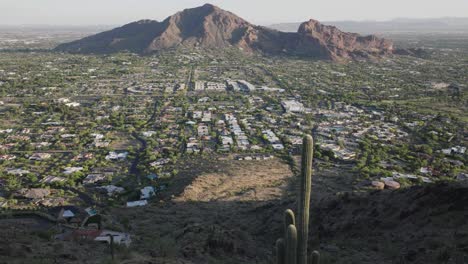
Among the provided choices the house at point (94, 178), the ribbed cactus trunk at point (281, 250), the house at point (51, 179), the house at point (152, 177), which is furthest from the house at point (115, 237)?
the house at point (51, 179)

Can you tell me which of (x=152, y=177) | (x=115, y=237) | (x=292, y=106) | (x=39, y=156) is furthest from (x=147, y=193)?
(x=292, y=106)

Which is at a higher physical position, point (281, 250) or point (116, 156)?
point (281, 250)

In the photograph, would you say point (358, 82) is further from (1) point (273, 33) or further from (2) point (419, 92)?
(1) point (273, 33)

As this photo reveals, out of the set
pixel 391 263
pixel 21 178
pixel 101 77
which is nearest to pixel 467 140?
pixel 391 263

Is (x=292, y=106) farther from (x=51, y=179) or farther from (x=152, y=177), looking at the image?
(x=51, y=179)

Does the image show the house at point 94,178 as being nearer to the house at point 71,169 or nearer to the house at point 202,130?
the house at point 71,169

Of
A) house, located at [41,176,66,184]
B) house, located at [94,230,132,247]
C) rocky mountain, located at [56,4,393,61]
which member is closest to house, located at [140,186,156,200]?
house, located at [41,176,66,184]
